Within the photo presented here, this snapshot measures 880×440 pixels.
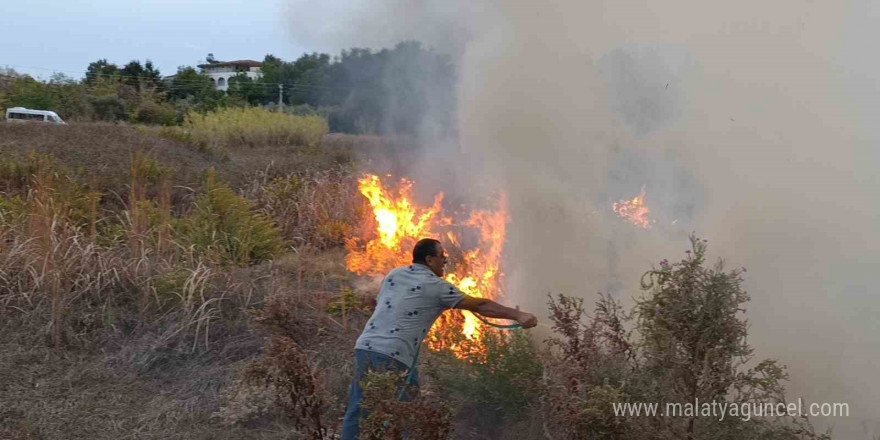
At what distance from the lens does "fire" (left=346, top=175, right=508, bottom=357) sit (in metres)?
5.47

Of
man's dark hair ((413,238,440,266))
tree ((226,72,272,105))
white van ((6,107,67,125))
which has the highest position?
tree ((226,72,272,105))

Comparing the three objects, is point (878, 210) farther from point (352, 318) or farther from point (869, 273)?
point (352, 318)

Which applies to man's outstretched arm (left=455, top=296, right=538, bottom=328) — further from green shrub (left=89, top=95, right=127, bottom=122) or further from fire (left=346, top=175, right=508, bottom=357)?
green shrub (left=89, top=95, right=127, bottom=122)

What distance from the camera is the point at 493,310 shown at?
11.6 ft

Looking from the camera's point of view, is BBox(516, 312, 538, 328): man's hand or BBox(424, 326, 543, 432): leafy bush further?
BBox(424, 326, 543, 432): leafy bush

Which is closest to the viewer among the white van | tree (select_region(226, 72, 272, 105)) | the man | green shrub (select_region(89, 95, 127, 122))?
the man

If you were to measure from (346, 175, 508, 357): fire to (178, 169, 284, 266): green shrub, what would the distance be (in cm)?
97

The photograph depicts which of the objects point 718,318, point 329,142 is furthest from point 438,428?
point 329,142

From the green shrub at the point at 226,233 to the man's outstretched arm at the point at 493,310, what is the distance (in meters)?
3.31

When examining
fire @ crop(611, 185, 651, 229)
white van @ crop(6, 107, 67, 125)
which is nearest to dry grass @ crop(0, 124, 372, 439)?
fire @ crop(611, 185, 651, 229)

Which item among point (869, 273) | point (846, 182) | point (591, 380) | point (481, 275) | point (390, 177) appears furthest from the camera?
point (390, 177)

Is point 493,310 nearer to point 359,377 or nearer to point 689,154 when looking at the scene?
point 359,377

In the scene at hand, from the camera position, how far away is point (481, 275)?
18.1 ft

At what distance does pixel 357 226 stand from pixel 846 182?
500cm
